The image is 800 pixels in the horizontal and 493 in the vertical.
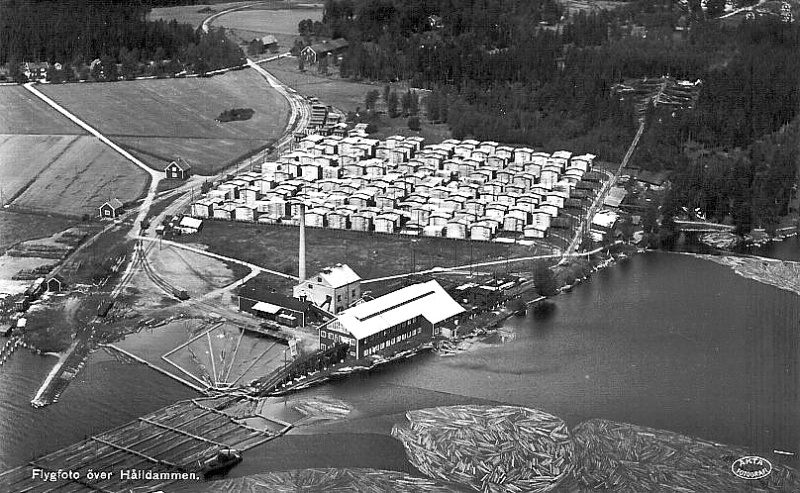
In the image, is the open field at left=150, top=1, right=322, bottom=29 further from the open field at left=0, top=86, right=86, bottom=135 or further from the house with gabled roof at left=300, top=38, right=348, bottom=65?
the open field at left=0, top=86, right=86, bottom=135

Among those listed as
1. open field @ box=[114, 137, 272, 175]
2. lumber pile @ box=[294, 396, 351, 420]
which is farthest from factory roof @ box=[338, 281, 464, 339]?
open field @ box=[114, 137, 272, 175]

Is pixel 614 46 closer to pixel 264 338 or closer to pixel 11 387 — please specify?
pixel 264 338

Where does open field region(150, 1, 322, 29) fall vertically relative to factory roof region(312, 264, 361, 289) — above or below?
above

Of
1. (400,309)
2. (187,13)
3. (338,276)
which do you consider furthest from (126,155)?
(187,13)

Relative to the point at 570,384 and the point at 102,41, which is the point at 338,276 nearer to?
the point at 570,384

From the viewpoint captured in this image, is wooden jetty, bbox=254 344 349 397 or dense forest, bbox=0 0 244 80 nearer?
wooden jetty, bbox=254 344 349 397

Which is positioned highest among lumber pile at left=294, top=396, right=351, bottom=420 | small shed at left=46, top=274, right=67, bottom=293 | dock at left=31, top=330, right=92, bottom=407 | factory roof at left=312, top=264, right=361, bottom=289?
factory roof at left=312, top=264, right=361, bottom=289

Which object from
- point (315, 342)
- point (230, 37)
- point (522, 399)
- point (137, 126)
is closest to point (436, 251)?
point (315, 342)

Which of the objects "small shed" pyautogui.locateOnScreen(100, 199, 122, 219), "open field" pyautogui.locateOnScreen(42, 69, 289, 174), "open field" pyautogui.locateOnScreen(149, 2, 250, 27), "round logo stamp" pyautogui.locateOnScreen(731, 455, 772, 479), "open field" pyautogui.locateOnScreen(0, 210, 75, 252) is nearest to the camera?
"round logo stamp" pyautogui.locateOnScreen(731, 455, 772, 479)
